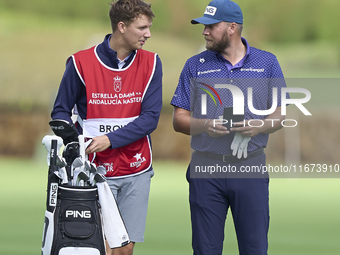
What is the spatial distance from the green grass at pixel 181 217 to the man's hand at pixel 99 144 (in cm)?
249

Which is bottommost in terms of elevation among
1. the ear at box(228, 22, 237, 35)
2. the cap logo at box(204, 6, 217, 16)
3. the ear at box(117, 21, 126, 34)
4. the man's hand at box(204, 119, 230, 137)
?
the man's hand at box(204, 119, 230, 137)

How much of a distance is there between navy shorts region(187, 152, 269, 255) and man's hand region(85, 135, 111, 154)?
515 millimetres

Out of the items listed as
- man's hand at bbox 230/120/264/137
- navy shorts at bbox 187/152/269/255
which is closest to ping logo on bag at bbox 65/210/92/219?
navy shorts at bbox 187/152/269/255

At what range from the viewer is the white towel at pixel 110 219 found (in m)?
4.18

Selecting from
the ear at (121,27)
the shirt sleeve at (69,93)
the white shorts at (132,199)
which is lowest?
the white shorts at (132,199)

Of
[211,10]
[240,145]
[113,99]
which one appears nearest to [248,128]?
[240,145]

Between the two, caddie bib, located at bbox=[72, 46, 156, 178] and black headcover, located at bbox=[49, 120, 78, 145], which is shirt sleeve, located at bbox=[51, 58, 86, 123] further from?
black headcover, located at bbox=[49, 120, 78, 145]

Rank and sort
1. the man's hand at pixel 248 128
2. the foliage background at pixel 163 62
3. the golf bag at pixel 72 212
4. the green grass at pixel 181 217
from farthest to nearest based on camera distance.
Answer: the foliage background at pixel 163 62, the green grass at pixel 181 217, the man's hand at pixel 248 128, the golf bag at pixel 72 212

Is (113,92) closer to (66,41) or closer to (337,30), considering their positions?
(66,41)

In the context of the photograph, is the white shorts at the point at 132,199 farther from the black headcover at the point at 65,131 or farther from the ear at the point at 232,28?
the ear at the point at 232,28

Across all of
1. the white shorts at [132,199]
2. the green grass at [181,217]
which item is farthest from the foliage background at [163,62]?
the white shorts at [132,199]

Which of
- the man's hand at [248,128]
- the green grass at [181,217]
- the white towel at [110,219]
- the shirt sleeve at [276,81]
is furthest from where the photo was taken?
the green grass at [181,217]

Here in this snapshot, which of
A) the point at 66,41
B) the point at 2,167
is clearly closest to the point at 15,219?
the point at 2,167

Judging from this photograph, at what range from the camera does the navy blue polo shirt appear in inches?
177
